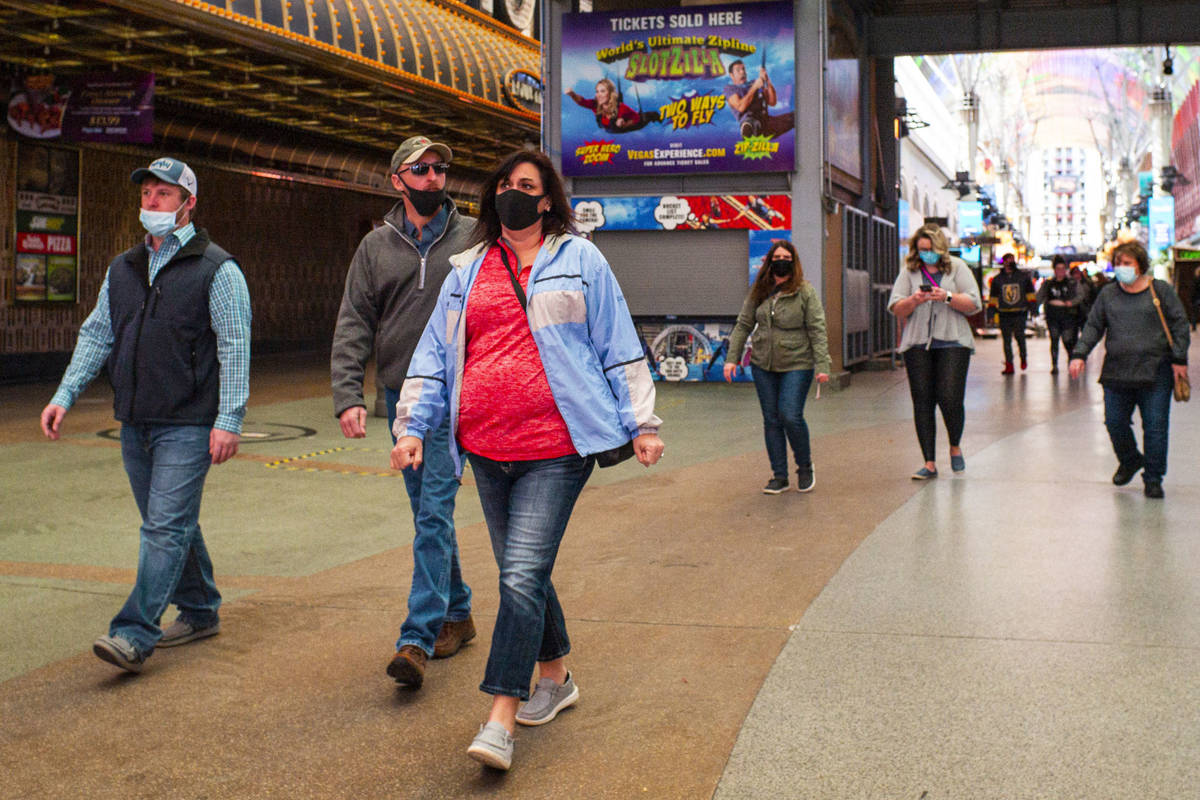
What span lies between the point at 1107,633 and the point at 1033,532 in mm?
2196

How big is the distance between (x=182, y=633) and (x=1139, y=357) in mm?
6327

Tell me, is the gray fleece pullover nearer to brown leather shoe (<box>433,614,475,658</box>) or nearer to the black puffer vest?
the black puffer vest

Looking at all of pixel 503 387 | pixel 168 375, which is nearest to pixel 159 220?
pixel 168 375

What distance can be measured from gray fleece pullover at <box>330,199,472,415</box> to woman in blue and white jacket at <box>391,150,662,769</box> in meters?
0.74

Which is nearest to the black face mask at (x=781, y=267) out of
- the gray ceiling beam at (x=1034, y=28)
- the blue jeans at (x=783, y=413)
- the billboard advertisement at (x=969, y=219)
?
the blue jeans at (x=783, y=413)

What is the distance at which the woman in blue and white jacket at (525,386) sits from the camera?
3.85 meters

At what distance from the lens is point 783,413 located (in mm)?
9047

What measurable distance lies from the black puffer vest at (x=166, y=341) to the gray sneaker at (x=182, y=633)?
0.87 metres

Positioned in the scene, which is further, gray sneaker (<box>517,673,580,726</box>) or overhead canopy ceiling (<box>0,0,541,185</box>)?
overhead canopy ceiling (<box>0,0,541,185</box>)

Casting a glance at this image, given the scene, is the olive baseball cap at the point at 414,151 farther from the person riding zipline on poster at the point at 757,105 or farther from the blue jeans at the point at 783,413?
the person riding zipline on poster at the point at 757,105

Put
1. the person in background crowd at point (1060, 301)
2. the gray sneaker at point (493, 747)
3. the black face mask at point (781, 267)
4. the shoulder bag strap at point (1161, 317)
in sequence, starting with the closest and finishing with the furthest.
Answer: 1. the gray sneaker at point (493, 747)
2. the shoulder bag strap at point (1161, 317)
3. the black face mask at point (781, 267)
4. the person in background crowd at point (1060, 301)

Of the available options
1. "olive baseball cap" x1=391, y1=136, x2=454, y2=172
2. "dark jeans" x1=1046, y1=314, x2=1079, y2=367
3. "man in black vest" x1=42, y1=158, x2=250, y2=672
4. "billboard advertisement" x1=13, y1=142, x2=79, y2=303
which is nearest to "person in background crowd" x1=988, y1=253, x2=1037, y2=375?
"dark jeans" x1=1046, y1=314, x2=1079, y2=367

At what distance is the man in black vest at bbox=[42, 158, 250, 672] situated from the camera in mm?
4812

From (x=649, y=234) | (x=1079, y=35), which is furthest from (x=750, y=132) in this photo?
(x=1079, y=35)
